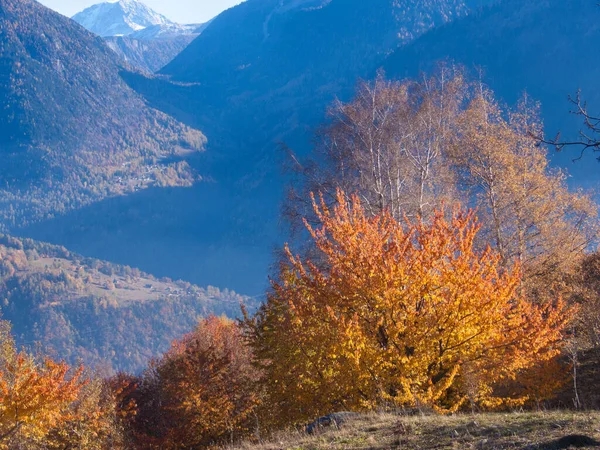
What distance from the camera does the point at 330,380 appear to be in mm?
16891

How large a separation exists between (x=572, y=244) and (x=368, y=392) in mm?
16488

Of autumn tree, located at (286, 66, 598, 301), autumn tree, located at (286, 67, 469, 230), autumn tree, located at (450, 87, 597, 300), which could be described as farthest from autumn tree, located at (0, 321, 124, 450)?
autumn tree, located at (450, 87, 597, 300)

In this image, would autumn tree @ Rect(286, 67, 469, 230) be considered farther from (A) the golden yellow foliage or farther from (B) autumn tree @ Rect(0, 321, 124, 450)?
(B) autumn tree @ Rect(0, 321, 124, 450)

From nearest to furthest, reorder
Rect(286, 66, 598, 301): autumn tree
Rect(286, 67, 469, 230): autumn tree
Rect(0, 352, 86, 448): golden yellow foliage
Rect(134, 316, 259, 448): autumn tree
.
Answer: Rect(286, 66, 598, 301): autumn tree < Rect(286, 67, 469, 230): autumn tree < Rect(0, 352, 86, 448): golden yellow foliage < Rect(134, 316, 259, 448): autumn tree

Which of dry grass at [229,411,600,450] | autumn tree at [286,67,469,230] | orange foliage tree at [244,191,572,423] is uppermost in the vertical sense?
autumn tree at [286,67,469,230]

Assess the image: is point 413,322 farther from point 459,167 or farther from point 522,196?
point 459,167

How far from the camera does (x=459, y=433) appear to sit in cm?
1014

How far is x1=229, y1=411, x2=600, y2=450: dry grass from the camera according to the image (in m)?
9.06

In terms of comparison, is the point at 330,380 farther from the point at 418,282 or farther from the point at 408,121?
the point at 408,121

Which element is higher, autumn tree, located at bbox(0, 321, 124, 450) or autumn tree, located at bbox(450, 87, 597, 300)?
autumn tree, located at bbox(450, 87, 597, 300)

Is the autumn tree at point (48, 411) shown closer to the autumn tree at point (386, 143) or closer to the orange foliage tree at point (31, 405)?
the orange foliage tree at point (31, 405)

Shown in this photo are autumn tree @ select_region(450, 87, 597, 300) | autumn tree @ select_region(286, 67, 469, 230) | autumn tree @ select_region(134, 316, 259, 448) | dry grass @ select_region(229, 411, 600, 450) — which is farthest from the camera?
autumn tree @ select_region(134, 316, 259, 448)

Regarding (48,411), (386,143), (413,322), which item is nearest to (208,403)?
(48,411)

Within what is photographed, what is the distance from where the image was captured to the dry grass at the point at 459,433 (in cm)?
906
